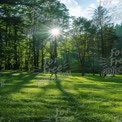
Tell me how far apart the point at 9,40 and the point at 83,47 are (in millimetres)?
50149

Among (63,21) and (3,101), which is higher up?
(63,21)

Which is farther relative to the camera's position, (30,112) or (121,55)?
(121,55)

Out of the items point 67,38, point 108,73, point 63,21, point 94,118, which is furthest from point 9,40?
point 67,38

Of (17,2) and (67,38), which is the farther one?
(67,38)

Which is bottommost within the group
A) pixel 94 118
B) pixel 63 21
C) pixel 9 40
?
pixel 94 118

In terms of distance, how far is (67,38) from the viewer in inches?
3455

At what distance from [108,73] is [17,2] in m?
52.1

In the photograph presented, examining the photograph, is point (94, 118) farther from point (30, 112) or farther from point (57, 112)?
point (30, 112)

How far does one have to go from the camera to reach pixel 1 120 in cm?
1220

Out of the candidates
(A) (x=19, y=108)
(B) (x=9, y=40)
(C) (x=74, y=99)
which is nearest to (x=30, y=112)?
(A) (x=19, y=108)

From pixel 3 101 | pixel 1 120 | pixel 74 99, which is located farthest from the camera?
pixel 74 99

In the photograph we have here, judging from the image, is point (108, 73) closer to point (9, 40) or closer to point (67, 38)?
point (67, 38)

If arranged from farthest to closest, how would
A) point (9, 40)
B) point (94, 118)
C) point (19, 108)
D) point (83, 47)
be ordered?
point (83, 47) → point (9, 40) → point (19, 108) → point (94, 118)

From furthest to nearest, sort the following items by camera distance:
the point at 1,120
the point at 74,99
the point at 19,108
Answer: the point at 74,99, the point at 19,108, the point at 1,120
